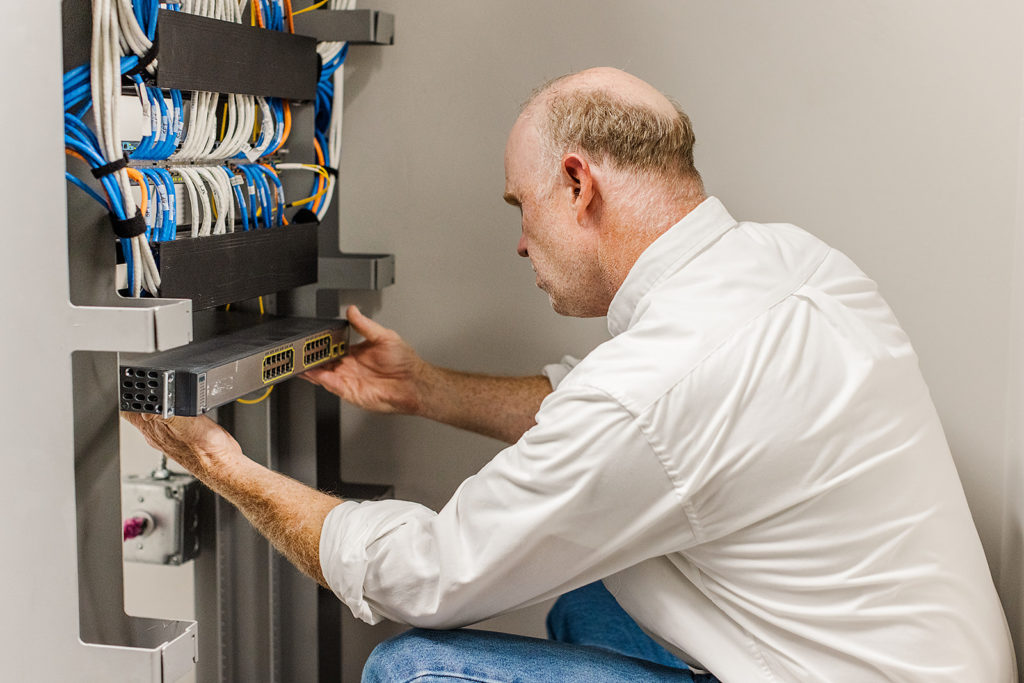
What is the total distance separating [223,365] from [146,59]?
0.39 meters

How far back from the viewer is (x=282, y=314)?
5.82 ft

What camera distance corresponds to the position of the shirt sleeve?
3.61 feet

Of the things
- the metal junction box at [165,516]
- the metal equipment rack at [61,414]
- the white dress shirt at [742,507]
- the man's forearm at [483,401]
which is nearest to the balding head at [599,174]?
the white dress shirt at [742,507]

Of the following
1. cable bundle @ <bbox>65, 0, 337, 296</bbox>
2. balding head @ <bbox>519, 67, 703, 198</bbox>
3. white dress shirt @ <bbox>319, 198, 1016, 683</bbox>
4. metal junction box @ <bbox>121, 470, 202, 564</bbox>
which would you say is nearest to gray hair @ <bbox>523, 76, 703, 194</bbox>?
balding head @ <bbox>519, 67, 703, 198</bbox>

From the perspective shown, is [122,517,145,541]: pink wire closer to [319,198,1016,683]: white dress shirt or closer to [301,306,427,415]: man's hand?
[301,306,427,415]: man's hand

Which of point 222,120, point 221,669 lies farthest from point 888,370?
point 221,669

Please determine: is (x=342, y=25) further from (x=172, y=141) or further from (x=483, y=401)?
(x=483, y=401)

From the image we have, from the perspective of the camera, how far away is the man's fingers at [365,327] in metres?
1.74

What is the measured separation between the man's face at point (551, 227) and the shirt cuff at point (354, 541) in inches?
14.8

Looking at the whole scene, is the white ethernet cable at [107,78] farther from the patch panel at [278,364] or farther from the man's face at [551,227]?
the man's face at [551,227]

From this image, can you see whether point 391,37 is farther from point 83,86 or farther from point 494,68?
point 83,86

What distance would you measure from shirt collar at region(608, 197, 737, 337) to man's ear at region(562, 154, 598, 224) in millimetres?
103

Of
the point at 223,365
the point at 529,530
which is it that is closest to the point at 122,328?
the point at 223,365

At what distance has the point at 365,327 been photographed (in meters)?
1.74
